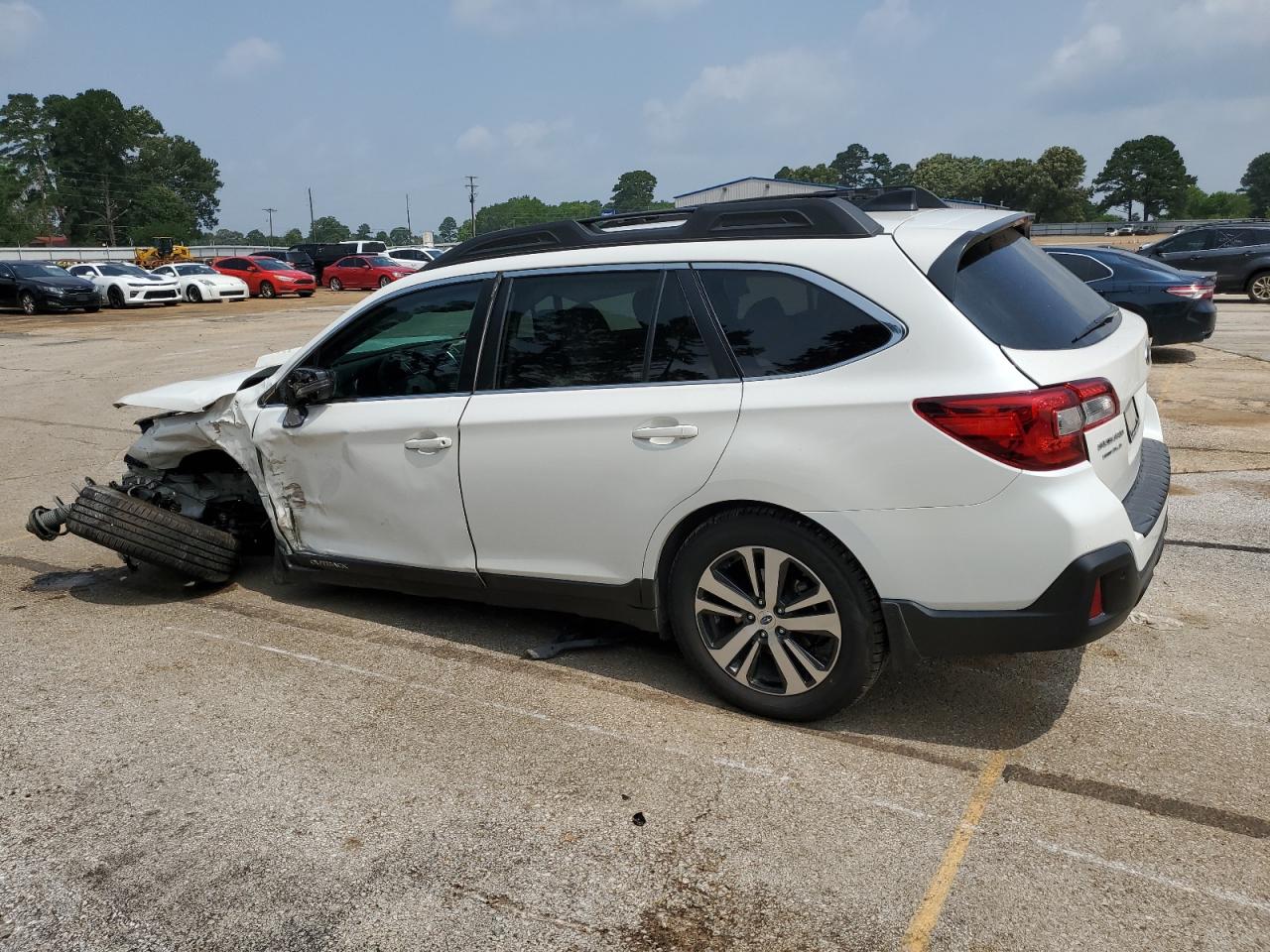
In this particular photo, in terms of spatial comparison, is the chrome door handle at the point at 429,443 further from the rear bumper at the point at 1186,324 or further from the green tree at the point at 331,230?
the green tree at the point at 331,230

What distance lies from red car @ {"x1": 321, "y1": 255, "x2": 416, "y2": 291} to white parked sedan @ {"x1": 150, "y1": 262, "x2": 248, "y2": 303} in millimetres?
5250

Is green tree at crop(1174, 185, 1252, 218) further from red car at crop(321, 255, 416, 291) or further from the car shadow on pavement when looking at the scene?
the car shadow on pavement

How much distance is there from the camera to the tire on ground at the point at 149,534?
5.04 metres

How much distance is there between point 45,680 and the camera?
4.34 m

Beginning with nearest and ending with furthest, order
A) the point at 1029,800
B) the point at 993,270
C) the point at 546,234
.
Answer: the point at 1029,800 < the point at 993,270 < the point at 546,234

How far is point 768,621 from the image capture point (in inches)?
142

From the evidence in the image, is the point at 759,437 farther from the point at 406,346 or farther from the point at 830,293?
the point at 406,346

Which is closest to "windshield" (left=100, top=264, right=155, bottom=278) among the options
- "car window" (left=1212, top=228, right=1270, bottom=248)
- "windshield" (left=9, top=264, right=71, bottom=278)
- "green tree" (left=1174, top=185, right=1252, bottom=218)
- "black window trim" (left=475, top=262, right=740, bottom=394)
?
"windshield" (left=9, top=264, right=71, bottom=278)

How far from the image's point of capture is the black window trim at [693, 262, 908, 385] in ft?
11.1

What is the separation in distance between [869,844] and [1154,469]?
6.42ft

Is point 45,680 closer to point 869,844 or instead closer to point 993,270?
point 869,844

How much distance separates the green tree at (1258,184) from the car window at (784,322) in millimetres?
187569

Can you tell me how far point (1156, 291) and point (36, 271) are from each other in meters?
29.6

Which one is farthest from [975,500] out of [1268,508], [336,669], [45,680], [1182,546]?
[1268,508]
